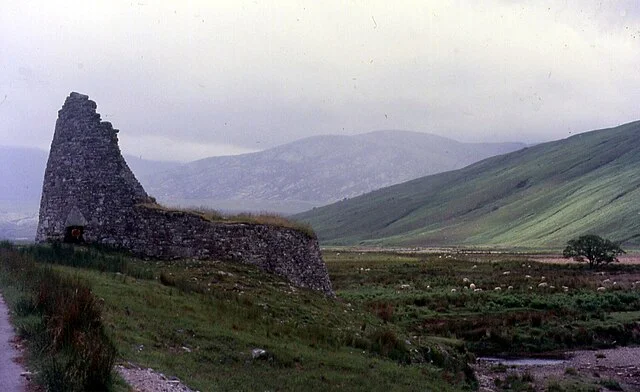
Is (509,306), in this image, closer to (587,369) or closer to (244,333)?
(587,369)

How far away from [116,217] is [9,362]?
2047 cm

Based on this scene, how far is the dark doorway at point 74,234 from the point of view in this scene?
1296 inches

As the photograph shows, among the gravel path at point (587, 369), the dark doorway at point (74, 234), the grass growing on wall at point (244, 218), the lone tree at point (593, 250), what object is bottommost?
the gravel path at point (587, 369)

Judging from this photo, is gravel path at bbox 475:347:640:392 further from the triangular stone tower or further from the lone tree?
the lone tree

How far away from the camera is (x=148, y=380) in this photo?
47.1ft

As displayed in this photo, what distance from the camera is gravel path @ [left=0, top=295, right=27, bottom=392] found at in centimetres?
1165

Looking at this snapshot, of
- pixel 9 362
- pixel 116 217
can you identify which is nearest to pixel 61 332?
pixel 9 362

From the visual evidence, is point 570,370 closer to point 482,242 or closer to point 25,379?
point 25,379

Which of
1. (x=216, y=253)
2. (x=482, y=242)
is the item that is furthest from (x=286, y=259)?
(x=482, y=242)

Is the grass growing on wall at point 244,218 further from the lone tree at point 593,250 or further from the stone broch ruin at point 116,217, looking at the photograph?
the lone tree at point 593,250

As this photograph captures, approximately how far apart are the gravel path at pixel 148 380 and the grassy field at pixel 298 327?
463 mm

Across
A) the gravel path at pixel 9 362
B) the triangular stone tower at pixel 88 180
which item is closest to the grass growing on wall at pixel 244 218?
the triangular stone tower at pixel 88 180

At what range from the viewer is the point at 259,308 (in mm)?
26031

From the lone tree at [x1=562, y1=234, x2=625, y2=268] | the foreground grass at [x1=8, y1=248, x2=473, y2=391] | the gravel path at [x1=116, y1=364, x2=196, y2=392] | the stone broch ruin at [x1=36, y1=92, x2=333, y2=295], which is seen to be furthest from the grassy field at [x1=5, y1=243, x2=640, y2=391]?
the lone tree at [x1=562, y1=234, x2=625, y2=268]
